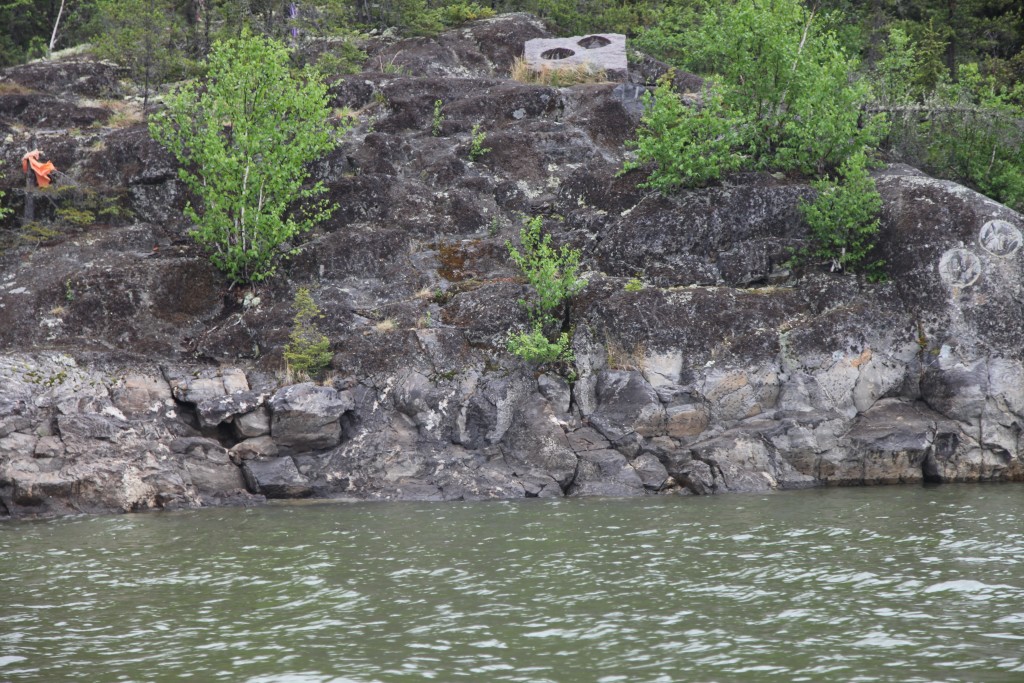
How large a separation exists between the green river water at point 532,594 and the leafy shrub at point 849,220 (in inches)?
355

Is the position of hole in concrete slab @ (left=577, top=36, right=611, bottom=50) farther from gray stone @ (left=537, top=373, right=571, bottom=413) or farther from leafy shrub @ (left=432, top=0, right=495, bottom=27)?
gray stone @ (left=537, top=373, right=571, bottom=413)

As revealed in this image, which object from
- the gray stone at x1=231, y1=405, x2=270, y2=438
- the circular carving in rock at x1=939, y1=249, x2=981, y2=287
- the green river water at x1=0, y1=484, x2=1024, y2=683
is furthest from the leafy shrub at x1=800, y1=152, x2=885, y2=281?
the gray stone at x1=231, y1=405, x2=270, y2=438

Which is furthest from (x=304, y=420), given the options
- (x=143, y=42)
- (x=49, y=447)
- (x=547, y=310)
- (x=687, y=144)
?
(x=143, y=42)

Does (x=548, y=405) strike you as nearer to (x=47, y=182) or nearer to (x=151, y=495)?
(x=151, y=495)

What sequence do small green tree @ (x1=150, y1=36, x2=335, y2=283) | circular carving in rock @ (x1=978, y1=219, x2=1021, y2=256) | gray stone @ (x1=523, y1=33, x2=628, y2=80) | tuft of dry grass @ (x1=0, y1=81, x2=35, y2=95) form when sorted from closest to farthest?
circular carving in rock @ (x1=978, y1=219, x2=1021, y2=256) < small green tree @ (x1=150, y1=36, x2=335, y2=283) < tuft of dry grass @ (x1=0, y1=81, x2=35, y2=95) < gray stone @ (x1=523, y1=33, x2=628, y2=80)

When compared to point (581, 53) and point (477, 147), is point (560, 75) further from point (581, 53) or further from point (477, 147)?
point (477, 147)

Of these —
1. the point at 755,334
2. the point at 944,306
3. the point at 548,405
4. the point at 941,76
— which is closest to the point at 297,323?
the point at 548,405

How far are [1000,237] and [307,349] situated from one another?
1994cm

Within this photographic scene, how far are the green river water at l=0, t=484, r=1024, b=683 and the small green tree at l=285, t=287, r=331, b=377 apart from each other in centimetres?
564

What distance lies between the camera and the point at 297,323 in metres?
26.0

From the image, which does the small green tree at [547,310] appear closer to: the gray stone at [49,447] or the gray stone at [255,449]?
the gray stone at [255,449]

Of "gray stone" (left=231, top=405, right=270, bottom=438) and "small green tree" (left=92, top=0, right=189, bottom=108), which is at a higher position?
"small green tree" (left=92, top=0, right=189, bottom=108)

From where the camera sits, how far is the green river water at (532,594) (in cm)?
1003

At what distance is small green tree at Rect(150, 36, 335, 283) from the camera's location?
2780 cm
